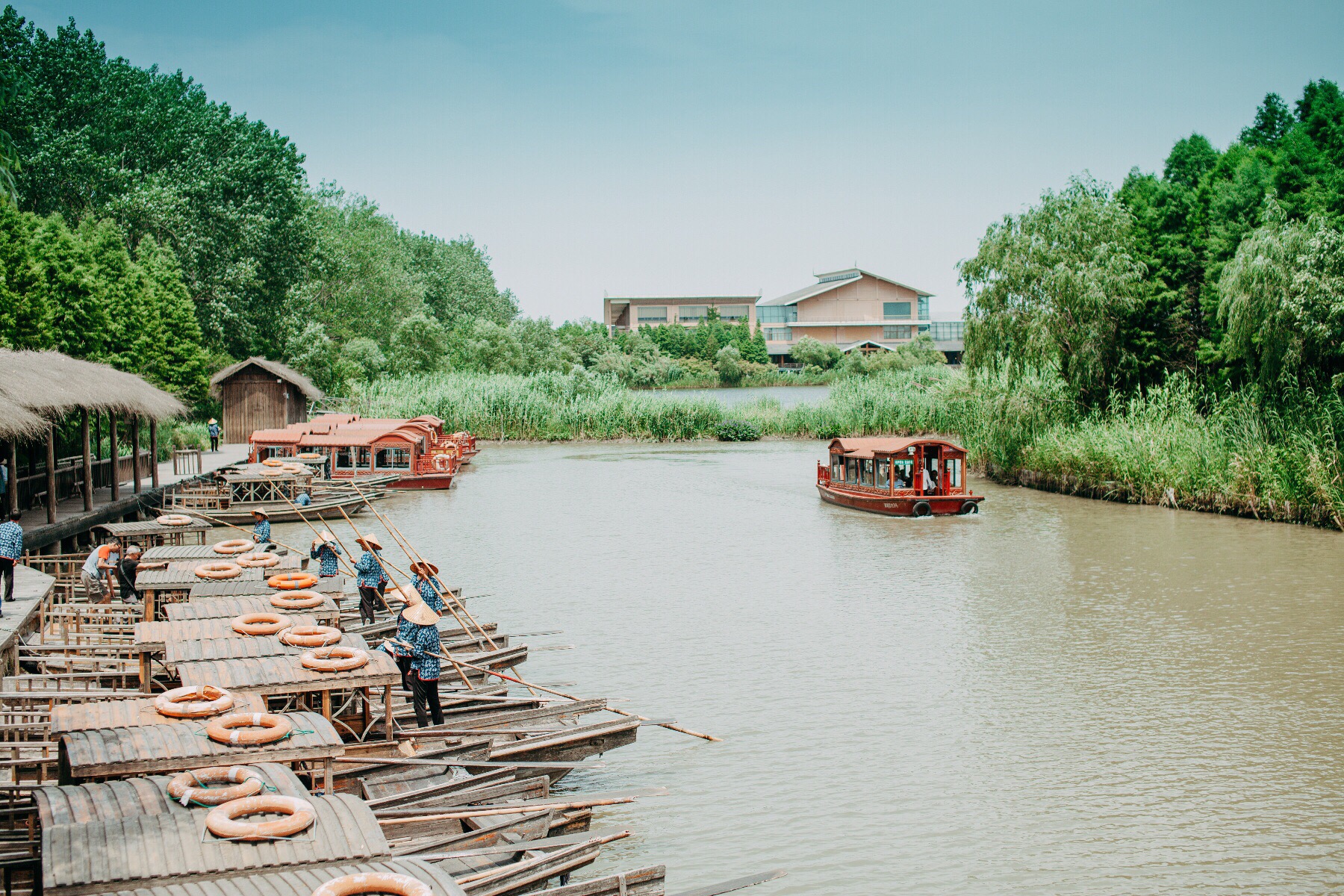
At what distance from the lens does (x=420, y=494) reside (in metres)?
37.2

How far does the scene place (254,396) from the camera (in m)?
48.6

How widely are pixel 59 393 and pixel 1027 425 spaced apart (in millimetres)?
28254

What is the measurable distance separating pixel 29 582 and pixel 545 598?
830cm

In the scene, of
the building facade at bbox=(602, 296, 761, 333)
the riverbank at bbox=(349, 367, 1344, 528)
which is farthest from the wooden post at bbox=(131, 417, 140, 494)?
the building facade at bbox=(602, 296, 761, 333)

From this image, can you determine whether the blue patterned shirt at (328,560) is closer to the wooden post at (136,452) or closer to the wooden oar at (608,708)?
the wooden oar at (608,708)

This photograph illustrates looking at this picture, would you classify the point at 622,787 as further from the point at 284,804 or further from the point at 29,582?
the point at 29,582

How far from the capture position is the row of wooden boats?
6.08m

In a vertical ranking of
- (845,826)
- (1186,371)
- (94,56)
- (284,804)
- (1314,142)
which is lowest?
(845,826)

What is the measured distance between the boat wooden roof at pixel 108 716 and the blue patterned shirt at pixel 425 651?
2436 millimetres

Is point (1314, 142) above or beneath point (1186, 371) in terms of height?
above

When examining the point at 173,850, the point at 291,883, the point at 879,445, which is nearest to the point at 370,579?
the point at 173,850

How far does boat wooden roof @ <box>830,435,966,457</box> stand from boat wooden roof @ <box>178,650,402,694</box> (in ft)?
76.6

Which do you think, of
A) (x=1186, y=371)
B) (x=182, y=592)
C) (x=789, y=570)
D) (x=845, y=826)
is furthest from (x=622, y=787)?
(x=1186, y=371)

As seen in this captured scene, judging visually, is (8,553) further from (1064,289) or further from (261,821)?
(1064,289)
